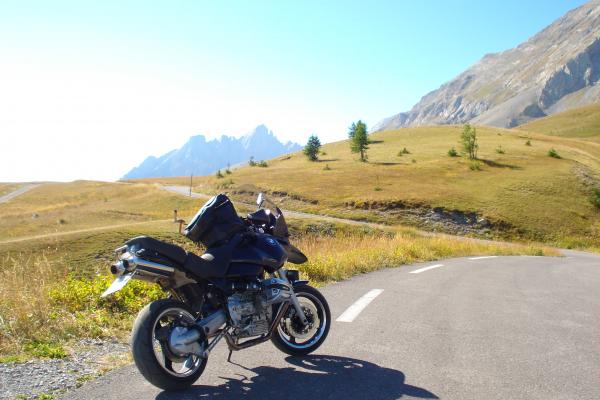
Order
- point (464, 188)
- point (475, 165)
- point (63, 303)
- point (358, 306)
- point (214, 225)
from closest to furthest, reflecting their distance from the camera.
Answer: point (214, 225) → point (63, 303) → point (358, 306) → point (464, 188) → point (475, 165)

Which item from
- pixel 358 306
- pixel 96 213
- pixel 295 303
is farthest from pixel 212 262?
pixel 96 213

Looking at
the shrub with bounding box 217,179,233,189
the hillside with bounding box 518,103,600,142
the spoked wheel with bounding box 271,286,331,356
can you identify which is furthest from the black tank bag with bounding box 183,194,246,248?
the hillside with bounding box 518,103,600,142

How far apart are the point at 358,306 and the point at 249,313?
10.8ft

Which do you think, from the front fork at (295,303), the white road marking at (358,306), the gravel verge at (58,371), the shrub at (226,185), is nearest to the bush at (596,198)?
the shrub at (226,185)

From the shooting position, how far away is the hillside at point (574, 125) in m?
164

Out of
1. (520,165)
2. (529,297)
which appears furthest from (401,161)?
(529,297)

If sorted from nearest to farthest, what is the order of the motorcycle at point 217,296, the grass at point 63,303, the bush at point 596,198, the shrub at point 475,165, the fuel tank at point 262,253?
the motorcycle at point 217,296
the fuel tank at point 262,253
the grass at point 63,303
the bush at point 596,198
the shrub at point 475,165

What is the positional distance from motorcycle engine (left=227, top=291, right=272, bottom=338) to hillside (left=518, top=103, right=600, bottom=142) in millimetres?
173848

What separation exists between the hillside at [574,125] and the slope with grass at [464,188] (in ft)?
320

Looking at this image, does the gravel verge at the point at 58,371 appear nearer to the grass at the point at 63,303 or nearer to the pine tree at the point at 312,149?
the grass at the point at 63,303

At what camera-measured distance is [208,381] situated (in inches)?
168

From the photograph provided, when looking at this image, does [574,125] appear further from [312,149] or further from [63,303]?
[63,303]

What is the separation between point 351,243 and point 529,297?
24.4 ft

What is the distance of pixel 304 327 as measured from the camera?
16.9 feet
